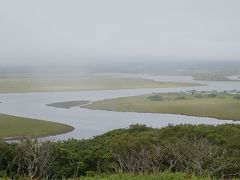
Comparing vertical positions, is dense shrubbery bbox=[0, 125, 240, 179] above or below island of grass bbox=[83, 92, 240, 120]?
above

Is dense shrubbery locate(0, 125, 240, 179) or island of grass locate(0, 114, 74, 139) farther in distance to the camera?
island of grass locate(0, 114, 74, 139)

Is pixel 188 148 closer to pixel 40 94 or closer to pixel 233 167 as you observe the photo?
pixel 233 167

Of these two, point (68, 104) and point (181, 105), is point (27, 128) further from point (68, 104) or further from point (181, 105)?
point (181, 105)

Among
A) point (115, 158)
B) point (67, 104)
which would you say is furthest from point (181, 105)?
point (115, 158)

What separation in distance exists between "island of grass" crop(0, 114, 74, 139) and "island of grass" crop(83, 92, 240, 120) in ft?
56.3

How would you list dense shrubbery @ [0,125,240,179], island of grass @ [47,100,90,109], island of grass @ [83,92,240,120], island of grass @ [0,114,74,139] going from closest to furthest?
dense shrubbery @ [0,125,240,179], island of grass @ [0,114,74,139], island of grass @ [83,92,240,120], island of grass @ [47,100,90,109]

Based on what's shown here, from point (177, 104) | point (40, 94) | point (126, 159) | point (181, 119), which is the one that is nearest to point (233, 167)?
point (126, 159)

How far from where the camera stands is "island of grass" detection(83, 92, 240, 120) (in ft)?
203

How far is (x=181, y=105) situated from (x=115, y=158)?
156ft

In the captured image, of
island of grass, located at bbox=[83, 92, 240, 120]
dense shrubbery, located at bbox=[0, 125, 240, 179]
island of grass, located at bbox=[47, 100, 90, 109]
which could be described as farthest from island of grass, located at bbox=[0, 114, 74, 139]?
dense shrubbery, located at bbox=[0, 125, 240, 179]

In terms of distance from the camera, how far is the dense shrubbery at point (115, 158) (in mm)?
18719

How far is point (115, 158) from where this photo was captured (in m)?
22.1

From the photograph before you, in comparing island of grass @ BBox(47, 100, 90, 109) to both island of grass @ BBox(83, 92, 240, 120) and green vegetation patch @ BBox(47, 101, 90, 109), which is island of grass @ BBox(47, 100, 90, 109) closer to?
green vegetation patch @ BBox(47, 101, 90, 109)

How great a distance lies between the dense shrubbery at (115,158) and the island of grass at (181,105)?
35.2 meters
